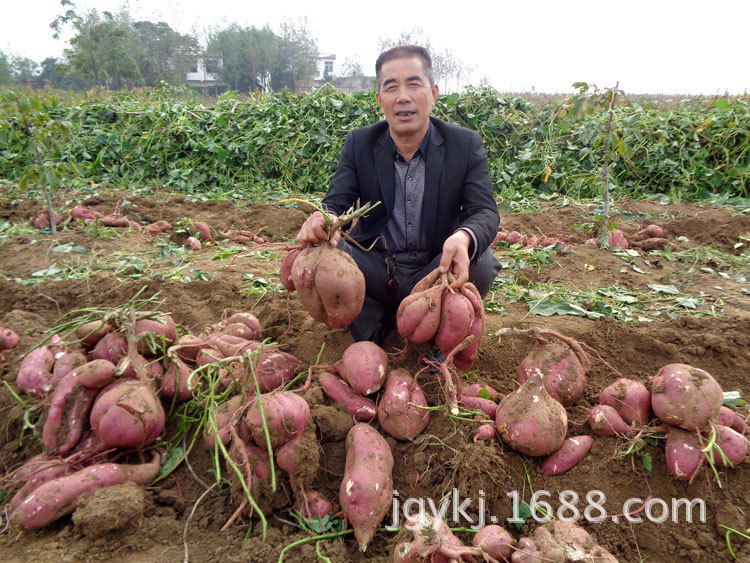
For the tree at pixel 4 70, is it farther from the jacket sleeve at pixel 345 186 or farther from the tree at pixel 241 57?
the jacket sleeve at pixel 345 186

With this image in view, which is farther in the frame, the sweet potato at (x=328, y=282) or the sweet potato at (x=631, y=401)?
the sweet potato at (x=328, y=282)

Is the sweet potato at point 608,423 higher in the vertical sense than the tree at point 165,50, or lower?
lower

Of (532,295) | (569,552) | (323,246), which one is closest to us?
(569,552)

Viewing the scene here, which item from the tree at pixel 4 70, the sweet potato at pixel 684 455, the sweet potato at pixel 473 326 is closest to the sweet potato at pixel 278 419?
the sweet potato at pixel 473 326

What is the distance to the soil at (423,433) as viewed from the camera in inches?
56.4

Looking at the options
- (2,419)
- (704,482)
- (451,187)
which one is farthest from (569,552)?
(2,419)

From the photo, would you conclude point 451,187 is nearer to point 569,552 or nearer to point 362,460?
point 362,460

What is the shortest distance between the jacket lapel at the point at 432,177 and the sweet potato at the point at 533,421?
1.09 m

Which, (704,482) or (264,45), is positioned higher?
(264,45)

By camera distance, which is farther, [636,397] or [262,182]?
[262,182]

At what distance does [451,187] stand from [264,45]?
4819 cm

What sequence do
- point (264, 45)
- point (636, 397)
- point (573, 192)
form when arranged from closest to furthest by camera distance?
point (636, 397) → point (573, 192) → point (264, 45)

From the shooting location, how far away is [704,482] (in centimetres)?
152

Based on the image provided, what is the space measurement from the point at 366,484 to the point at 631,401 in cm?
108
